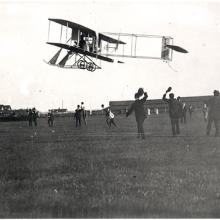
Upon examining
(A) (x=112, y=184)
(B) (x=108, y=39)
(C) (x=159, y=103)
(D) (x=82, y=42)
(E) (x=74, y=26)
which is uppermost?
(E) (x=74, y=26)

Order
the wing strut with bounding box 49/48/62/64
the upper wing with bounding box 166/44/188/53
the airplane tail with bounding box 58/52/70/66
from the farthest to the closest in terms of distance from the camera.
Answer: the upper wing with bounding box 166/44/188/53, the airplane tail with bounding box 58/52/70/66, the wing strut with bounding box 49/48/62/64

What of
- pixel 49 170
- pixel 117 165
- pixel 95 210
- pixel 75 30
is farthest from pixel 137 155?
pixel 75 30

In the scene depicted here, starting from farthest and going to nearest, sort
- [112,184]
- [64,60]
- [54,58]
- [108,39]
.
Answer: [108,39] → [64,60] → [54,58] → [112,184]

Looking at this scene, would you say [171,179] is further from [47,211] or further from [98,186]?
[47,211]

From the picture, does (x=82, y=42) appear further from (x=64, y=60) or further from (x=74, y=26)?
(x=64, y=60)

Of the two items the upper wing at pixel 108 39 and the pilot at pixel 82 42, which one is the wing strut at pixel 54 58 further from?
the upper wing at pixel 108 39

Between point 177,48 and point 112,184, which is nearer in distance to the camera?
point 112,184

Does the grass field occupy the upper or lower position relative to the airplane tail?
lower

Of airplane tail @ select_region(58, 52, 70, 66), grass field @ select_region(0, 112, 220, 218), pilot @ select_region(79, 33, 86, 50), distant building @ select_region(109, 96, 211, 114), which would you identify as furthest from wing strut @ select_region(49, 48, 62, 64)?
distant building @ select_region(109, 96, 211, 114)

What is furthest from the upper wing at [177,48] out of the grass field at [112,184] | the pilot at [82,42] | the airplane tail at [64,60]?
the grass field at [112,184]

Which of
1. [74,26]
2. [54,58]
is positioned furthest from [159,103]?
[74,26]

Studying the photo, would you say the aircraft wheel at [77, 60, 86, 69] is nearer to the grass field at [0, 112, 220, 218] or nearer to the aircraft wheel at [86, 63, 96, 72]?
the aircraft wheel at [86, 63, 96, 72]

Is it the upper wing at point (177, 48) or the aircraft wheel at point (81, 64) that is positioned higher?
the upper wing at point (177, 48)
